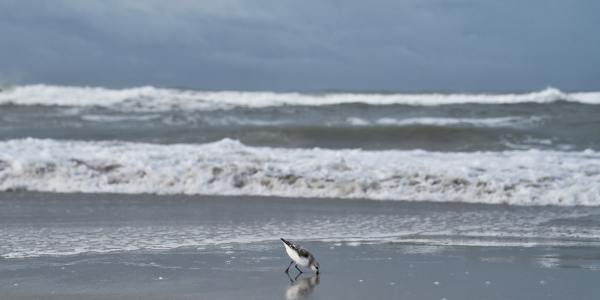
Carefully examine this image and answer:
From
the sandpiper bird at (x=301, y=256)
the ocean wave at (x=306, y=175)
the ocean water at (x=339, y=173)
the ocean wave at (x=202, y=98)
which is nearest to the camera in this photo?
the sandpiper bird at (x=301, y=256)

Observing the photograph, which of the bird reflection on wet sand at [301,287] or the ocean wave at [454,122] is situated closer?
the bird reflection on wet sand at [301,287]

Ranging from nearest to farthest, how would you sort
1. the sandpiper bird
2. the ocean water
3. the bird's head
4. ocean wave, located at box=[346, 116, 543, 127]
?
the sandpiper bird
the bird's head
the ocean water
ocean wave, located at box=[346, 116, 543, 127]

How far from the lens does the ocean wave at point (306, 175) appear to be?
962 centimetres

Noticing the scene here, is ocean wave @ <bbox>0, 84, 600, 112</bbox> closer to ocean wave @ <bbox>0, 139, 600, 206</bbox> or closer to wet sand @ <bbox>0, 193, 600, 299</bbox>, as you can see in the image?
ocean wave @ <bbox>0, 139, 600, 206</bbox>

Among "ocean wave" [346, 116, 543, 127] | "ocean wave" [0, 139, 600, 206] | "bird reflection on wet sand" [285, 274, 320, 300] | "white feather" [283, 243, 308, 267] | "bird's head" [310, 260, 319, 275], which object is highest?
"ocean wave" [346, 116, 543, 127]

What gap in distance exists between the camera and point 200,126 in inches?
753

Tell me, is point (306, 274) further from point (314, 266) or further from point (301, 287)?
point (301, 287)

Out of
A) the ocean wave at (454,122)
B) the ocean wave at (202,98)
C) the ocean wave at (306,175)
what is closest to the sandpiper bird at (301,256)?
the ocean wave at (306,175)

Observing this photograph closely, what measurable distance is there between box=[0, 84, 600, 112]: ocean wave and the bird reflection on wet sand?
61.3ft

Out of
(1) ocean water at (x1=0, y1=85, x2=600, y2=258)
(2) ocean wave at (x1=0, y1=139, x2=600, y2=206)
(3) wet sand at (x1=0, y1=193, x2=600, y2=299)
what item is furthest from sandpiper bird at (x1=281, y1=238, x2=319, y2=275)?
(2) ocean wave at (x1=0, y1=139, x2=600, y2=206)

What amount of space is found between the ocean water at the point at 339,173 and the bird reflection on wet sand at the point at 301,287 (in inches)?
60.0

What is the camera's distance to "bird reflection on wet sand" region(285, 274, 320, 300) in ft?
16.1

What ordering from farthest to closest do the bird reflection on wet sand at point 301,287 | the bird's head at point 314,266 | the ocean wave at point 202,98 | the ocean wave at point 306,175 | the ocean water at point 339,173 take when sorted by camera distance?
the ocean wave at point 202,98 < the ocean wave at point 306,175 < the ocean water at point 339,173 < the bird's head at point 314,266 < the bird reflection on wet sand at point 301,287

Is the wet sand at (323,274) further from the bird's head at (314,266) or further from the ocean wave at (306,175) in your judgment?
the ocean wave at (306,175)
